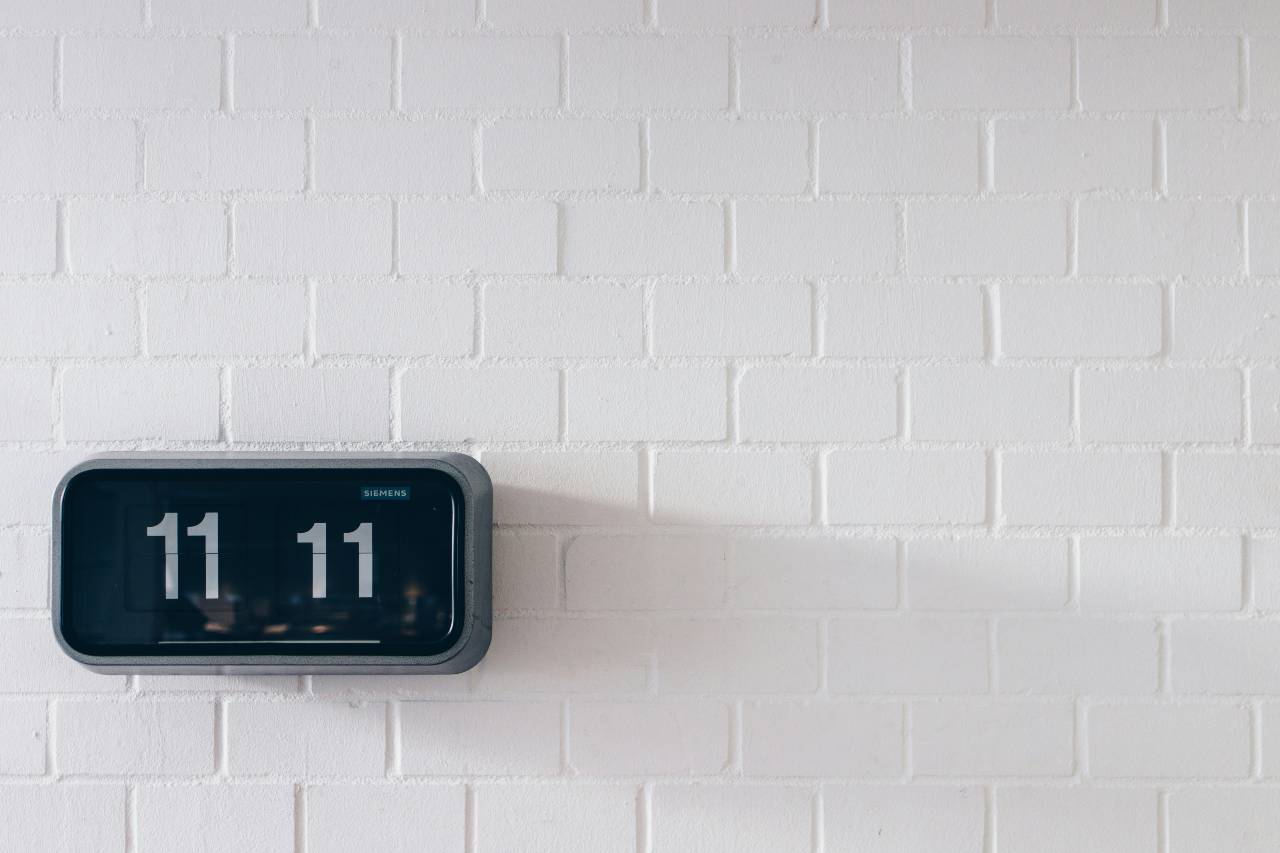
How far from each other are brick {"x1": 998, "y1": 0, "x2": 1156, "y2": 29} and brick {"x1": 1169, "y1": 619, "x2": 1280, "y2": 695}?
2.47ft

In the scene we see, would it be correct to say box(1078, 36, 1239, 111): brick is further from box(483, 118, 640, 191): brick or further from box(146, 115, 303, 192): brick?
box(146, 115, 303, 192): brick

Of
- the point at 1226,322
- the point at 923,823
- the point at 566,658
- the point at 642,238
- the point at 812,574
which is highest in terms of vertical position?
the point at 642,238

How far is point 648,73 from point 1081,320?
0.62m

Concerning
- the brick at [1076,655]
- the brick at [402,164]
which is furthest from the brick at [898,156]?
the brick at [1076,655]

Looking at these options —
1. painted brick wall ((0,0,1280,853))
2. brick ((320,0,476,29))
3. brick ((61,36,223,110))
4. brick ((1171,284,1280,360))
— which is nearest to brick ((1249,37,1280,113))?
painted brick wall ((0,0,1280,853))

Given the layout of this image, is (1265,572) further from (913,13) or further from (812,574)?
(913,13)

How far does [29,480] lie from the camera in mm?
1320

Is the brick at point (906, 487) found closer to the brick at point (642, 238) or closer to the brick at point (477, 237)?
the brick at point (642, 238)

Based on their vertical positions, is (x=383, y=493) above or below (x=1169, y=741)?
above

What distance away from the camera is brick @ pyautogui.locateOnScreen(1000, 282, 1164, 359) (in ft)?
4.37

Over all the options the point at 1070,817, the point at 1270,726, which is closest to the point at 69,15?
the point at 1070,817

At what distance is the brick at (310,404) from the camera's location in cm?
132

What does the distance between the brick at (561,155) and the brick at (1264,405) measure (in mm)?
806

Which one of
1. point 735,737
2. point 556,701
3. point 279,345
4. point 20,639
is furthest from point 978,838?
point 20,639
